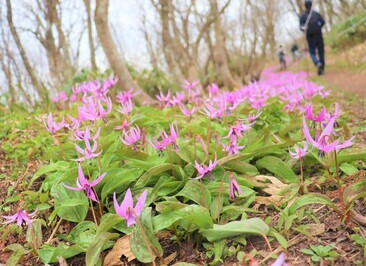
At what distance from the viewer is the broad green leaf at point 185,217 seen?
1.43 metres

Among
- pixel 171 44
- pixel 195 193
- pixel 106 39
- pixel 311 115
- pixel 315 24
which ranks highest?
pixel 171 44

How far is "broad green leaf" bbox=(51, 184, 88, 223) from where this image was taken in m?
1.77

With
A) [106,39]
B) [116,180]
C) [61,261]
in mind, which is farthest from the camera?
[106,39]

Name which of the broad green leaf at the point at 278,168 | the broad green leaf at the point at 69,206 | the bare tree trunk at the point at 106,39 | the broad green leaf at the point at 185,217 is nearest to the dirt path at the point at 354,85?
the bare tree trunk at the point at 106,39

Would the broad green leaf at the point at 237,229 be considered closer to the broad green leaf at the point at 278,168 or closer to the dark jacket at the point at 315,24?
the broad green leaf at the point at 278,168

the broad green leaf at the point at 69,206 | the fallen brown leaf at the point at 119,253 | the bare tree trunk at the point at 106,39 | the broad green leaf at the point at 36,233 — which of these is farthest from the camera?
the bare tree trunk at the point at 106,39

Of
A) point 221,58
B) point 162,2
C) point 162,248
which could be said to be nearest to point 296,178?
point 162,248

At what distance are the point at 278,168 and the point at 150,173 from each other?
29.6 inches


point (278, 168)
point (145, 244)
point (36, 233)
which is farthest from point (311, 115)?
point (36, 233)

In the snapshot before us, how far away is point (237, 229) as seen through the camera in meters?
1.40

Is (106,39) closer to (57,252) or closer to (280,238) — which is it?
(57,252)

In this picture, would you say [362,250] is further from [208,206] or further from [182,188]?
[182,188]

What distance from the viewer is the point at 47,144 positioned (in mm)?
2809

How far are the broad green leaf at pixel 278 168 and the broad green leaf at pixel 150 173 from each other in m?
0.59
